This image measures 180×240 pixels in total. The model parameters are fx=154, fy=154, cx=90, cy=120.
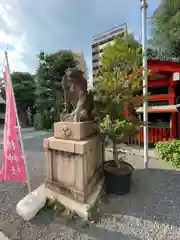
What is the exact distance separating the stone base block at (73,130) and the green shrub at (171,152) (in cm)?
260

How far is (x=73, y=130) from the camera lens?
7.87 feet

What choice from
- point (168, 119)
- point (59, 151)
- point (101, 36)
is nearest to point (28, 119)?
point (168, 119)

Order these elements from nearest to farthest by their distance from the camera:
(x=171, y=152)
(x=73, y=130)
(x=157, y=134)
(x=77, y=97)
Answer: (x=73, y=130) < (x=77, y=97) < (x=171, y=152) < (x=157, y=134)

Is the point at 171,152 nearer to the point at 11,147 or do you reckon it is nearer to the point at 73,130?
the point at 73,130

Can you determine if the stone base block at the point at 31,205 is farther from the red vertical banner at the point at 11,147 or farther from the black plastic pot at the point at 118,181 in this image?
the black plastic pot at the point at 118,181

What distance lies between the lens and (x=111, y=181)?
2582mm

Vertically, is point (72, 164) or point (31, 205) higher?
point (72, 164)

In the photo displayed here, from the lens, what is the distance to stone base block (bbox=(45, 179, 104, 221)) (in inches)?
82.1

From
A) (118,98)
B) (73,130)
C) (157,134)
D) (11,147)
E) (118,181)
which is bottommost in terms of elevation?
(118,181)

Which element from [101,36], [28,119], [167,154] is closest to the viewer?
[167,154]

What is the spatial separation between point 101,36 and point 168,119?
41.1 m

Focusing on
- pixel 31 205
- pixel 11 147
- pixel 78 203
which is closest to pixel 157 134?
pixel 78 203

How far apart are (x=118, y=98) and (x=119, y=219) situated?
175 cm

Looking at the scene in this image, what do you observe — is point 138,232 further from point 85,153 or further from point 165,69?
point 165,69
